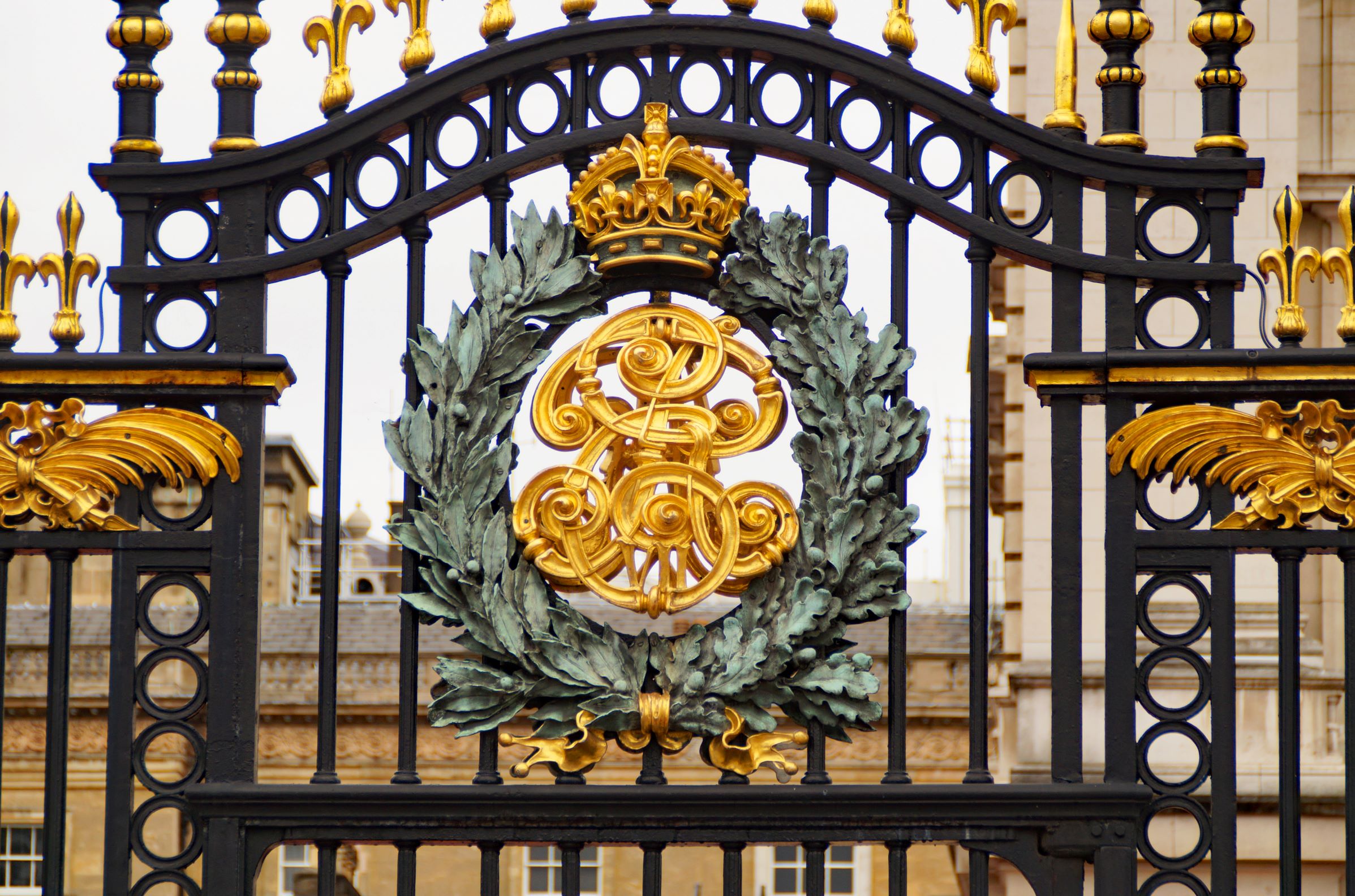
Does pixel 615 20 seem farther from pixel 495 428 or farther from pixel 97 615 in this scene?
pixel 97 615

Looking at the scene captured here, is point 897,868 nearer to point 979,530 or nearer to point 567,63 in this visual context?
point 979,530

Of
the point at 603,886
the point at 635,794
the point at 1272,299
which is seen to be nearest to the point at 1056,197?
the point at 635,794

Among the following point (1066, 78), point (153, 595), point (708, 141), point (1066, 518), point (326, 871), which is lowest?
point (326, 871)

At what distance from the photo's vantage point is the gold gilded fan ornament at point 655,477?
7539 millimetres

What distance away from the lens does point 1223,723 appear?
7.40 meters

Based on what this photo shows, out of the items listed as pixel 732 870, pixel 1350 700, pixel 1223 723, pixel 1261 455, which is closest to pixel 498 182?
pixel 732 870

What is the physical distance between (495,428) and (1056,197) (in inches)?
85.6

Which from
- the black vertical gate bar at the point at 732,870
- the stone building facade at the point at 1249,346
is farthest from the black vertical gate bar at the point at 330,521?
the stone building facade at the point at 1249,346

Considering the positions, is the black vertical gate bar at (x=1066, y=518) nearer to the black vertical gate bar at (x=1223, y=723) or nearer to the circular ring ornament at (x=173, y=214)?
the black vertical gate bar at (x=1223, y=723)

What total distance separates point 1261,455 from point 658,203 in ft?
7.50

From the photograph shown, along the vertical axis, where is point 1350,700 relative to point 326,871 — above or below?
above

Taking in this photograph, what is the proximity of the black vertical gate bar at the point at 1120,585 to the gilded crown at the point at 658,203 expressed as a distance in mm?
1355

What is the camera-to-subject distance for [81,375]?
766 centimetres

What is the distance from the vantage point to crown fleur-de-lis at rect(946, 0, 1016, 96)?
7738 millimetres
